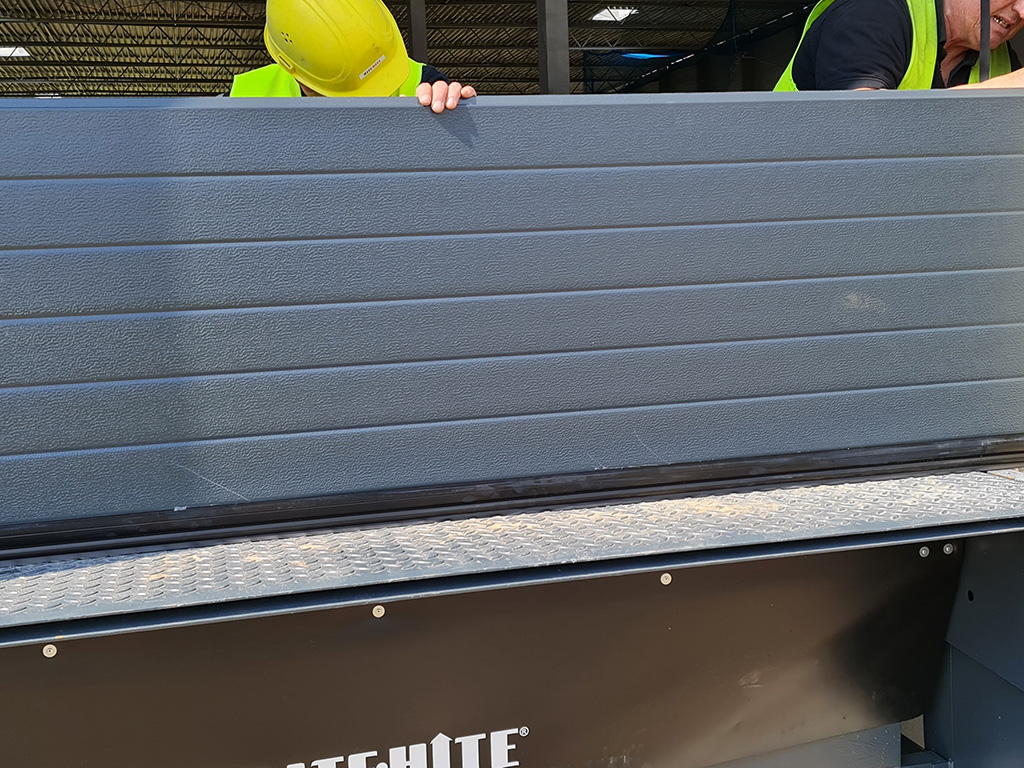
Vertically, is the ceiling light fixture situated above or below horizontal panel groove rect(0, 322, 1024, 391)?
above

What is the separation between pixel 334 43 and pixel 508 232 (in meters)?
0.59

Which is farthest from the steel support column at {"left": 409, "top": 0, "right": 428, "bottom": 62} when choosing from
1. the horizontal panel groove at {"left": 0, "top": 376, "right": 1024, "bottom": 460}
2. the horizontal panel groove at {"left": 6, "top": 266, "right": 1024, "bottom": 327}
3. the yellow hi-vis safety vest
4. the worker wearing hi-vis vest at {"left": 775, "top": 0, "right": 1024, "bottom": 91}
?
the horizontal panel groove at {"left": 0, "top": 376, "right": 1024, "bottom": 460}

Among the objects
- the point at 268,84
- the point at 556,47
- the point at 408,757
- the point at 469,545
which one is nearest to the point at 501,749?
the point at 408,757

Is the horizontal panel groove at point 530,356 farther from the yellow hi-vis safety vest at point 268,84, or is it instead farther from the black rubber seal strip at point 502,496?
the yellow hi-vis safety vest at point 268,84

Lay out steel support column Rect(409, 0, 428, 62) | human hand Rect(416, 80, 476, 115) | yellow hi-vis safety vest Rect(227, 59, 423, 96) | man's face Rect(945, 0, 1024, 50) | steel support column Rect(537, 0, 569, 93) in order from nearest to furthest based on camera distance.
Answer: human hand Rect(416, 80, 476, 115) → yellow hi-vis safety vest Rect(227, 59, 423, 96) → man's face Rect(945, 0, 1024, 50) → steel support column Rect(537, 0, 569, 93) → steel support column Rect(409, 0, 428, 62)

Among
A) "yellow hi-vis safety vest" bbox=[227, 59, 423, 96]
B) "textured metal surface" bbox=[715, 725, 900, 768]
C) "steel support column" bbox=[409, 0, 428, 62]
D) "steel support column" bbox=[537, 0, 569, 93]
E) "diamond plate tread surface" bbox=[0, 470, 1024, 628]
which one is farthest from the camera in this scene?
"steel support column" bbox=[409, 0, 428, 62]

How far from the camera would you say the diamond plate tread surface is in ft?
4.19

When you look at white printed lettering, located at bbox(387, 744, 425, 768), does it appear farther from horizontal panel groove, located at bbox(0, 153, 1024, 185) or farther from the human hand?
the human hand

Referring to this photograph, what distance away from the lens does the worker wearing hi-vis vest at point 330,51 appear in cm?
179

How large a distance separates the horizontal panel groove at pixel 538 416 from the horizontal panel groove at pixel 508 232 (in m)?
0.34

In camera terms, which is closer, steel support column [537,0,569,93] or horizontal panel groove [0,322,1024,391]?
horizontal panel groove [0,322,1024,391]

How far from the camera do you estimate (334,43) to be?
5.89ft

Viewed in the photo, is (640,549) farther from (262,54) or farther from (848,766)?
(262,54)

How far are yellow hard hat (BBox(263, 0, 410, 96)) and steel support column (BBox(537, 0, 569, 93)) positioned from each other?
55.6 inches
